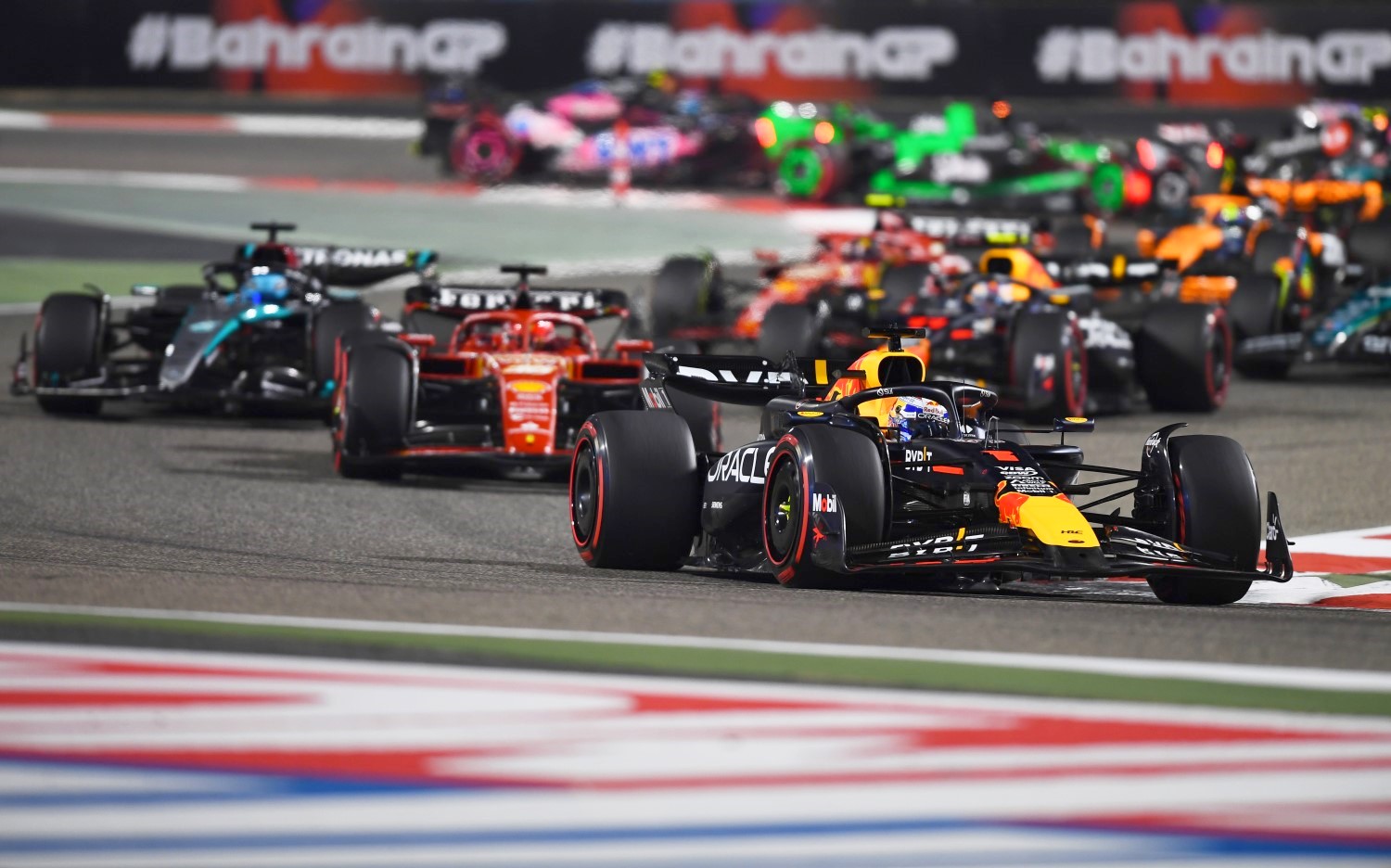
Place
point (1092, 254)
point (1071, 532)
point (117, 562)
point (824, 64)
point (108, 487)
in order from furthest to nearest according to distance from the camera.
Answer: point (824, 64) < point (1092, 254) < point (108, 487) < point (117, 562) < point (1071, 532)

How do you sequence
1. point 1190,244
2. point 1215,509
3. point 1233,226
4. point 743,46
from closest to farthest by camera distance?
point 1215,509
point 1190,244
point 1233,226
point 743,46

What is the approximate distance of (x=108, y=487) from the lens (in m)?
12.0

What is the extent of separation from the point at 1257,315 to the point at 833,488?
10.8 meters

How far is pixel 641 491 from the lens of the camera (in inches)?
376

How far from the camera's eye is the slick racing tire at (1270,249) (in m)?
20.2

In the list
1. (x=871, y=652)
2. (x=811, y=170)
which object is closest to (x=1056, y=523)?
(x=871, y=652)

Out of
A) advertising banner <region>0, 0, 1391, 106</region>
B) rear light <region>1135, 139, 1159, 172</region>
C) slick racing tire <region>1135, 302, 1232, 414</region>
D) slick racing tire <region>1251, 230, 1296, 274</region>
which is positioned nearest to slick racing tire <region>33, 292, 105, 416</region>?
slick racing tire <region>1135, 302, 1232, 414</region>

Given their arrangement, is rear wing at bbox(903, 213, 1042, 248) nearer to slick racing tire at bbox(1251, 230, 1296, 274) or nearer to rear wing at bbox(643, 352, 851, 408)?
slick racing tire at bbox(1251, 230, 1296, 274)

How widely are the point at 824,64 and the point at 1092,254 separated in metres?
21.5

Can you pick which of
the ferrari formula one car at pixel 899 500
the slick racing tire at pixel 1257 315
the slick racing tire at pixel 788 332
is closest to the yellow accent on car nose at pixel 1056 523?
the ferrari formula one car at pixel 899 500

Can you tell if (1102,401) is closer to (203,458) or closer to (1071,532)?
(203,458)

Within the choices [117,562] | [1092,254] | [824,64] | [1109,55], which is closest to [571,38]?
[824,64]

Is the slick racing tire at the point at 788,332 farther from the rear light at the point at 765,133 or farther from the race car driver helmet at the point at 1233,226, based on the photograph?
the rear light at the point at 765,133

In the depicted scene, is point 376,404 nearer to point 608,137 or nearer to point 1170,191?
point 608,137
